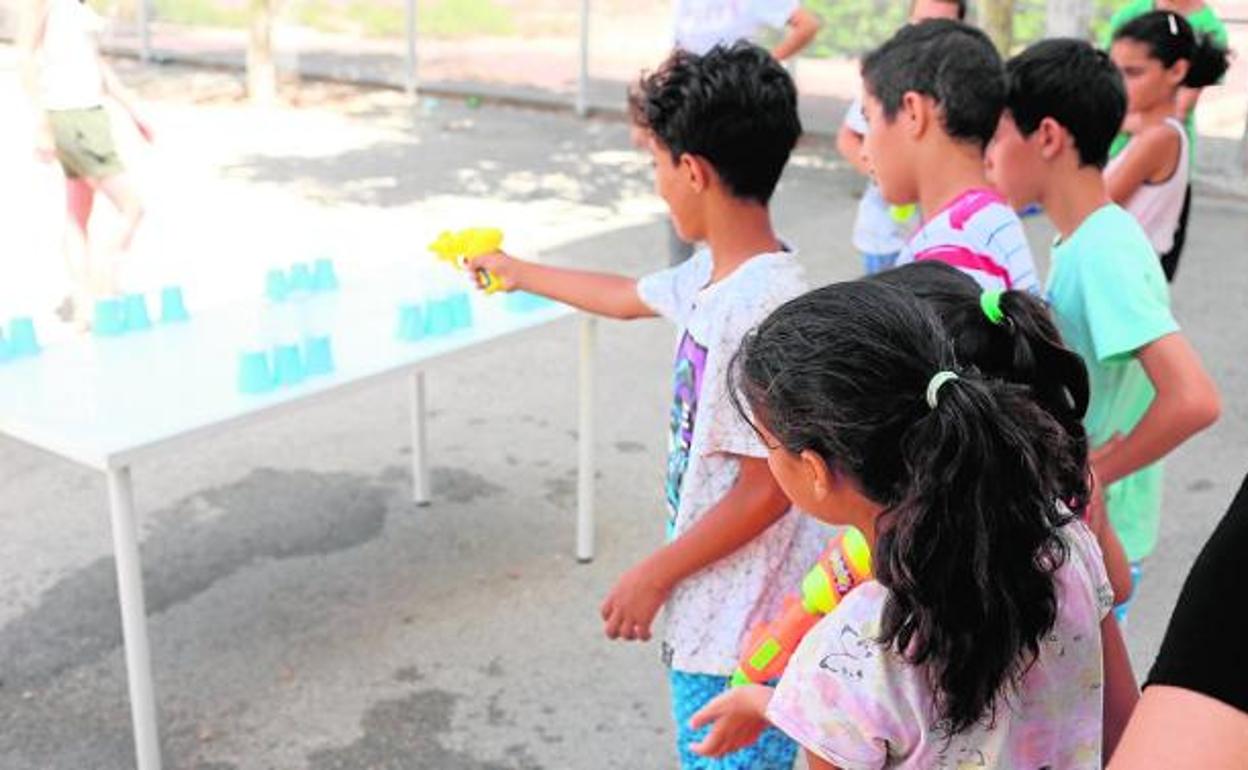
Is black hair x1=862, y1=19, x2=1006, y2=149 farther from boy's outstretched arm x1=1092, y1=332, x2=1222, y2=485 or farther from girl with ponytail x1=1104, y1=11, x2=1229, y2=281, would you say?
girl with ponytail x1=1104, y1=11, x2=1229, y2=281

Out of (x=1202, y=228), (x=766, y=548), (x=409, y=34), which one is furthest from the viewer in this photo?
(x=409, y=34)

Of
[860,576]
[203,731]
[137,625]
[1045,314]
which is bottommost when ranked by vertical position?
[203,731]

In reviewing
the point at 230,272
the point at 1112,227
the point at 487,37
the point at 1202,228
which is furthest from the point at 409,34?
the point at 1112,227

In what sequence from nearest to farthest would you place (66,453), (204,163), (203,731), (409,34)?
(66,453)
(203,731)
(204,163)
(409,34)

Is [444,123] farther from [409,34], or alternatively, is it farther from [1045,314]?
[1045,314]

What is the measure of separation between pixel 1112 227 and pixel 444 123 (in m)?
9.01

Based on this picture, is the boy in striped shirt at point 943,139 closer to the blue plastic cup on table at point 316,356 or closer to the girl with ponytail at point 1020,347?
the girl with ponytail at point 1020,347

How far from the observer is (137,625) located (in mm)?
2508

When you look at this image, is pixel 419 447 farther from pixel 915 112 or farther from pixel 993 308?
pixel 993 308

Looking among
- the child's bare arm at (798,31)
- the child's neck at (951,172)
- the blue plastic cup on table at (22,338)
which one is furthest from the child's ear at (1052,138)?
the child's bare arm at (798,31)

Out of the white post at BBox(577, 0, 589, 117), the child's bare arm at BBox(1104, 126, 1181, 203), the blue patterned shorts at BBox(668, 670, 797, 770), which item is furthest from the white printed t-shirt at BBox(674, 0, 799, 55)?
the white post at BBox(577, 0, 589, 117)

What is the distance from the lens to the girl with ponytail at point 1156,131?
3.07 m

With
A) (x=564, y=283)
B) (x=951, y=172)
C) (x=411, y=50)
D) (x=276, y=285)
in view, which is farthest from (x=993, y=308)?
(x=411, y=50)

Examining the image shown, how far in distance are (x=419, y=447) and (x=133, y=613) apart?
1446mm
